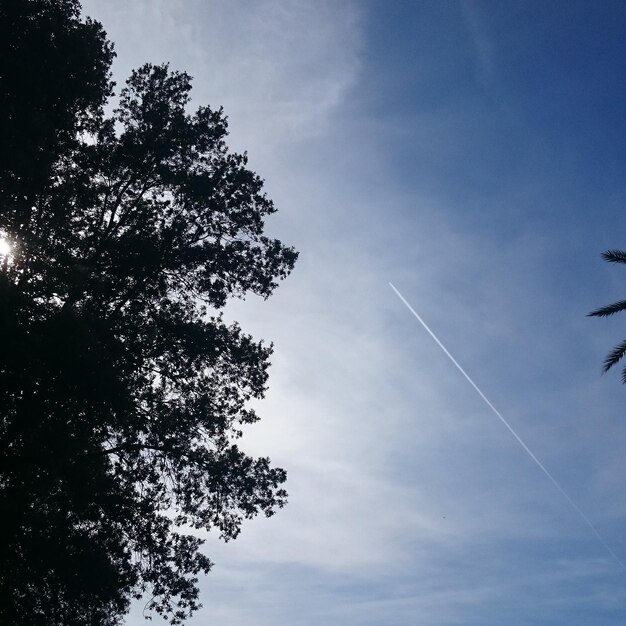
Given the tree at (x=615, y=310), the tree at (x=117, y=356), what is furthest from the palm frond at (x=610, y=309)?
the tree at (x=117, y=356)

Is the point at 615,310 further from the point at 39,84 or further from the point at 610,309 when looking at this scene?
the point at 39,84

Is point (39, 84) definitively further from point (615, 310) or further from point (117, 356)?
point (615, 310)

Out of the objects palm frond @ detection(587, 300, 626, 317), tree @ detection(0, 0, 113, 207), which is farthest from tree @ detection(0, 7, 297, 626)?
palm frond @ detection(587, 300, 626, 317)

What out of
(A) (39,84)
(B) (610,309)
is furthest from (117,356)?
(B) (610,309)

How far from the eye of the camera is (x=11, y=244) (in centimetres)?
1514

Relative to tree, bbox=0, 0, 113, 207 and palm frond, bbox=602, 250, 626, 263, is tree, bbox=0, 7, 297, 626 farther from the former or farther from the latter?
palm frond, bbox=602, 250, 626, 263

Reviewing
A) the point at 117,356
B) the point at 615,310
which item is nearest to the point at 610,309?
the point at 615,310

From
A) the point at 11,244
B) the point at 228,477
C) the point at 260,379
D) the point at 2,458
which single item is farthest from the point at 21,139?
the point at 228,477

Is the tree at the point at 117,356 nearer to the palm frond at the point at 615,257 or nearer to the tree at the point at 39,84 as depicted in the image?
the tree at the point at 39,84

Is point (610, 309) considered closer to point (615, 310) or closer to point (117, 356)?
point (615, 310)

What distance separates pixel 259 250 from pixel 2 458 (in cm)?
1006

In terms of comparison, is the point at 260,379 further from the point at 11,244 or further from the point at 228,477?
the point at 11,244

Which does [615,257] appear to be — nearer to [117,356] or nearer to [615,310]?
[615,310]

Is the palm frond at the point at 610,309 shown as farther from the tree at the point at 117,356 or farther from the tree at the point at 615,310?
the tree at the point at 117,356
